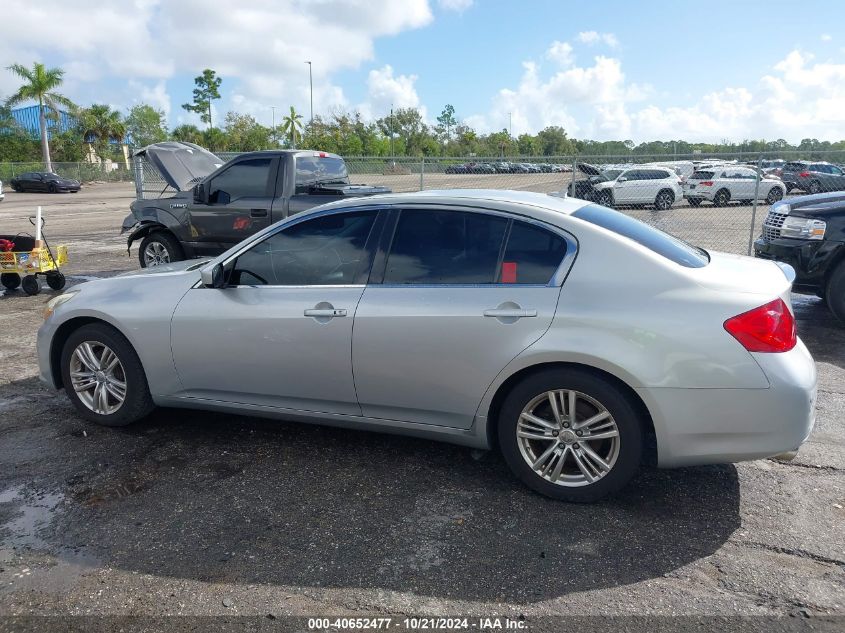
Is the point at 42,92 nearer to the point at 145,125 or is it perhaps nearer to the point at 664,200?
the point at 145,125

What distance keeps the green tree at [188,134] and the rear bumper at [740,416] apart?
76.7 m

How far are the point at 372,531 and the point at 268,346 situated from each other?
51.2 inches

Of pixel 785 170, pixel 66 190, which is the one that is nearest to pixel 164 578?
pixel 785 170

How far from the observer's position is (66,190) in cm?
4144

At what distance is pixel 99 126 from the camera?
215 ft

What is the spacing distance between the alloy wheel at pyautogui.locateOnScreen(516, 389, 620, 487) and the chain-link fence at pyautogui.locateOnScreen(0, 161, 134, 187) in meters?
50.6

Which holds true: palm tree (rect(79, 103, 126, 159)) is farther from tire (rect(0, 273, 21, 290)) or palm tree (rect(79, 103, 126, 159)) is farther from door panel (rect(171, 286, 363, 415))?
door panel (rect(171, 286, 363, 415))

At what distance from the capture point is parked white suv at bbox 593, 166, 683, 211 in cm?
1702

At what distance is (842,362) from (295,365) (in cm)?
510

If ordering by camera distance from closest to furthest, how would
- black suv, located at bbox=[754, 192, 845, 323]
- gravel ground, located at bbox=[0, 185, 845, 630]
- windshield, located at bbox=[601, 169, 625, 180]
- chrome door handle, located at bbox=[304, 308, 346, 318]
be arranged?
1. gravel ground, located at bbox=[0, 185, 845, 630]
2. chrome door handle, located at bbox=[304, 308, 346, 318]
3. black suv, located at bbox=[754, 192, 845, 323]
4. windshield, located at bbox=[601, 169, 625, 180]

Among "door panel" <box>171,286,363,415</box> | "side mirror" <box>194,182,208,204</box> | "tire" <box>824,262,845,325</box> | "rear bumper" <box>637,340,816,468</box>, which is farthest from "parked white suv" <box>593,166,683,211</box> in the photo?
"rear bumper" <box>637,340,816,468</box>

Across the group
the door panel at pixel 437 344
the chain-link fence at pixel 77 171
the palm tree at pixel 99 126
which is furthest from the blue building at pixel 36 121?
the door panel at pixel 437 344

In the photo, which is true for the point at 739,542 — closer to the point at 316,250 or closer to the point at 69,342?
the point at 316,250

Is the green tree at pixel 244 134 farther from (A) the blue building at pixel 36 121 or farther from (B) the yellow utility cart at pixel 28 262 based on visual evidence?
(B) the yellow utility cart at pixel 28 262
